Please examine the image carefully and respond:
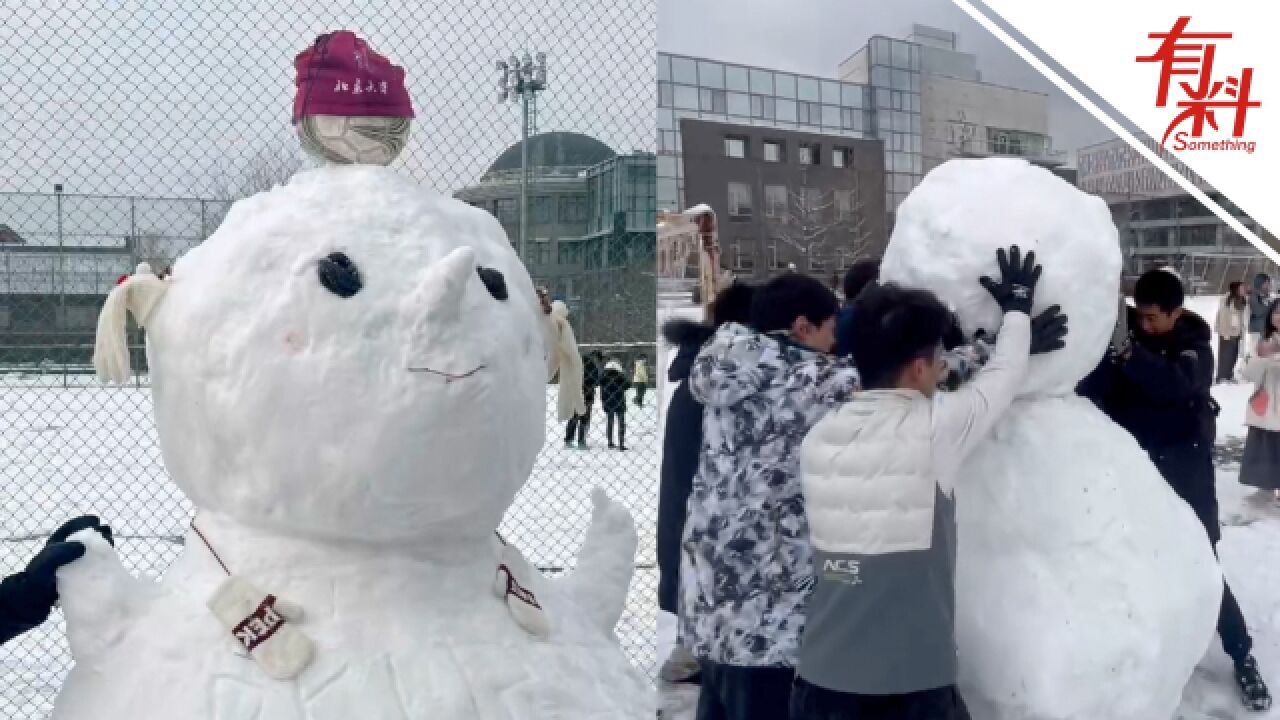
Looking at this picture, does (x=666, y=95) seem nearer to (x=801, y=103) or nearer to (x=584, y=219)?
(x=801, y=103)

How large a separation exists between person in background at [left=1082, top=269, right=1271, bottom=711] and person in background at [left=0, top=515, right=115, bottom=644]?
2.64 metres

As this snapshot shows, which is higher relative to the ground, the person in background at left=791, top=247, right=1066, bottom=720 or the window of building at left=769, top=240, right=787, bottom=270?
the window of building at left=769, top=240, right=787, bottom=270

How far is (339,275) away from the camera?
1.48m

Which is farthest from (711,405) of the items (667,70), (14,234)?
(14,234)

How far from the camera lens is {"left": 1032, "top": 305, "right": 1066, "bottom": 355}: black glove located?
2.32m

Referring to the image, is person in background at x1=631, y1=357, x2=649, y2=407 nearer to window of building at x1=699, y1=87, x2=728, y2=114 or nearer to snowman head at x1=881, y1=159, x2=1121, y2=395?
window of building at x1=699, y1=87, x2=728, y2=114

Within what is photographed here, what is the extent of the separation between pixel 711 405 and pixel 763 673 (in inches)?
25.2

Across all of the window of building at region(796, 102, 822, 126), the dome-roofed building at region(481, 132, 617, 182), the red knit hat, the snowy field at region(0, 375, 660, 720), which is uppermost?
the window of building at region(796, 102, 822, 126)

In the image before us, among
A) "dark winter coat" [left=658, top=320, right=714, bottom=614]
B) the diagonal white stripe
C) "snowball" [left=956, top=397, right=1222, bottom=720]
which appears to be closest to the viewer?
"snowball" [left=956, top=397, right=1222, bottom=720]

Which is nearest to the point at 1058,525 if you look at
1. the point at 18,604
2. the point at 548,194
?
Answer: the point at 18,604

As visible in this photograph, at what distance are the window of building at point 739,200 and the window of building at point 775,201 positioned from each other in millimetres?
70

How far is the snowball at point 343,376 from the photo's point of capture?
4.74ft

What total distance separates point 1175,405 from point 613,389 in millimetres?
3667

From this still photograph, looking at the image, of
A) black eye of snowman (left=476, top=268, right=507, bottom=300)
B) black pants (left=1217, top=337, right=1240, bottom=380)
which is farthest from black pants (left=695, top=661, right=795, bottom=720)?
black pants (left=1217, top=337, right=1240, bottom=380)
